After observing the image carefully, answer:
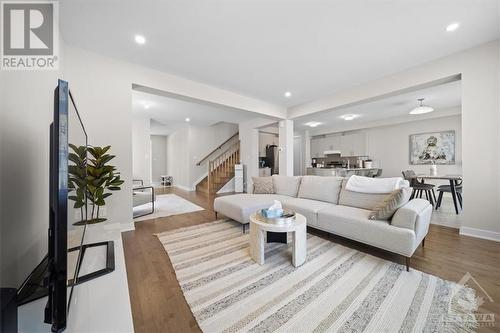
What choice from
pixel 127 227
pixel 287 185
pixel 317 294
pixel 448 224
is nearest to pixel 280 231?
pixel 317 294

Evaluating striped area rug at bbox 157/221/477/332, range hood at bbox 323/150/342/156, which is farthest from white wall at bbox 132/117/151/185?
range hood at bbox 323/150/342/156

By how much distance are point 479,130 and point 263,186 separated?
3.27 metres

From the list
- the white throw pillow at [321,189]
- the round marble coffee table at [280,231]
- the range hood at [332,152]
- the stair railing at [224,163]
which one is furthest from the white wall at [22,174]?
the range hood at [332,152]

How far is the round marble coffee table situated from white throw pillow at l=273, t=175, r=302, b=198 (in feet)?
5.14

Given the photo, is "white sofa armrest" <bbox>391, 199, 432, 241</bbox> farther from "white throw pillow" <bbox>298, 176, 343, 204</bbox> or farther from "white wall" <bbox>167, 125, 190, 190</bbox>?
"white wall" <bbox>167, 125, 190, 190</bbox>

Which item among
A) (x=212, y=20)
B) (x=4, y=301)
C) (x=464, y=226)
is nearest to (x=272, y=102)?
(x=212, y=20)

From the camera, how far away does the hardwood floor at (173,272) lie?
1311mm

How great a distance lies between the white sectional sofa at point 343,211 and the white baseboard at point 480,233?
1038mm

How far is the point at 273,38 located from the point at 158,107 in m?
3.93

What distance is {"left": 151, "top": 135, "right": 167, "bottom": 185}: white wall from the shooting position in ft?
29.1

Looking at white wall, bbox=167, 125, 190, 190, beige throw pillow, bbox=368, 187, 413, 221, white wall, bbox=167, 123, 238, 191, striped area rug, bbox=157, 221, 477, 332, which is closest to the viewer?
striped area rug, bbox=157, 221, 477, 332

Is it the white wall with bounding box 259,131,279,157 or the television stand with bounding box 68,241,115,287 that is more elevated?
the white wall with bounding box 259,131,279,157

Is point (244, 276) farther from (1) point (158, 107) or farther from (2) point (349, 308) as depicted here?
(1) point (158, 107)

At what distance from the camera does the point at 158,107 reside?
5.18 metres
